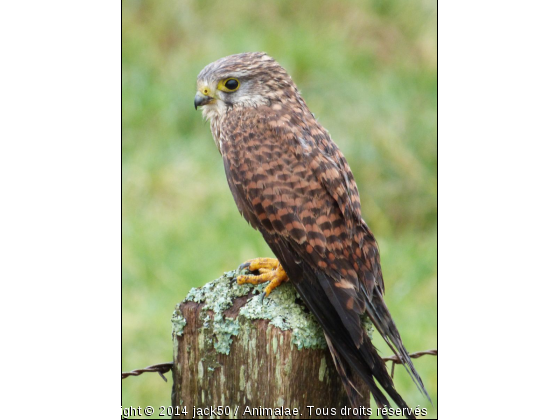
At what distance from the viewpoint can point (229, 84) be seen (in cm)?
232

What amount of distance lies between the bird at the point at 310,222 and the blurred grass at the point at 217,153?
1.72 m

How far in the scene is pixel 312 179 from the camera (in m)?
2.08

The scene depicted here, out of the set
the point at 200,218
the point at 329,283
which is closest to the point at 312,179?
the point at 329,283

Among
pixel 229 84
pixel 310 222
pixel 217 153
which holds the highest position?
pixel 217 153

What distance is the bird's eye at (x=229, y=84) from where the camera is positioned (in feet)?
7.61

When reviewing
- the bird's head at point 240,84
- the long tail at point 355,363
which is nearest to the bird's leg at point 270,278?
the long tail at point 355,363

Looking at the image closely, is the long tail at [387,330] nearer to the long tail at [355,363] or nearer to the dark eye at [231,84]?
the long tail at [355,363]

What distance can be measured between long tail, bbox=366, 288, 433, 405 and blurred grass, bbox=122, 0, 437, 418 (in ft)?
5.58

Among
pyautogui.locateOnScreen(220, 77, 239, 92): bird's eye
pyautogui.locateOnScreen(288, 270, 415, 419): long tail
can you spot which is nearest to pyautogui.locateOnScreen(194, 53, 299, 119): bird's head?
pyautogui.locateOnScreen(220, 77, 239, 92): bird's eye

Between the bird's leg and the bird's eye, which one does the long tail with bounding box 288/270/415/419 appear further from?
the bird's eye

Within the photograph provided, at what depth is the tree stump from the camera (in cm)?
184

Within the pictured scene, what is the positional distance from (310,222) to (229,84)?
2.08 ft

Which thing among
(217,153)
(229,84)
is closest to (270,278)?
(229,84)

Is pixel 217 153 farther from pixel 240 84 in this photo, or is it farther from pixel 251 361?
pixel 251 361
